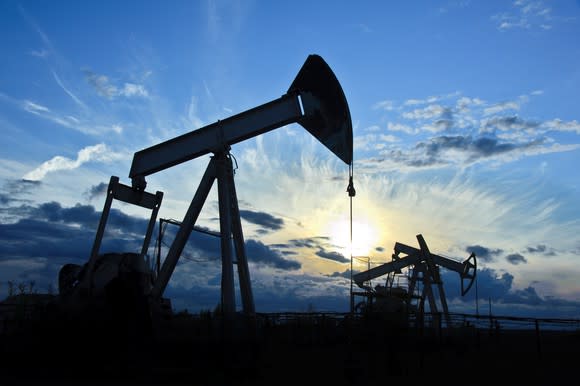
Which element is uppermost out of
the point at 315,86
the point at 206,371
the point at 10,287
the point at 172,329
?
the point at 315,86

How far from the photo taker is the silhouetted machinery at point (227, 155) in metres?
15.2

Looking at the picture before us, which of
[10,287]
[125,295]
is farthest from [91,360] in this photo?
[10,287]

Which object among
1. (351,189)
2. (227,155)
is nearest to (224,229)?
(227,155)

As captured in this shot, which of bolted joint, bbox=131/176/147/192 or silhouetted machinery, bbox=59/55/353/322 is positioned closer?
silhouetted machinery, bbox=59/55/353/322

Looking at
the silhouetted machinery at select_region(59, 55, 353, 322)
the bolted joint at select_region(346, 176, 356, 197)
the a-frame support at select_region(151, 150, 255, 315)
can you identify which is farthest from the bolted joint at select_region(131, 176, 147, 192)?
the bolted joint at select_region(346, 176, 356, 197)

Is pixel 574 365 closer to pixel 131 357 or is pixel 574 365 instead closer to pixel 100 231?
pixel 131 357

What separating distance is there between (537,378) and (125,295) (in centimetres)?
972

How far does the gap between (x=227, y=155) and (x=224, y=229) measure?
219cm

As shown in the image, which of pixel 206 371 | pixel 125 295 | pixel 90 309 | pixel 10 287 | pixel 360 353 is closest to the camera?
pixel 206 371

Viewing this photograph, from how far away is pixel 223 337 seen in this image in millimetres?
12922

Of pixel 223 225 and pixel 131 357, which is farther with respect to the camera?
pixel 223 225

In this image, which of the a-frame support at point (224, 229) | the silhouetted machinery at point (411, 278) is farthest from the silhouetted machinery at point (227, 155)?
the silhouetted machinery at point (411, 278)

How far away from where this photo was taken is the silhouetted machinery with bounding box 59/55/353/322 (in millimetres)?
15219

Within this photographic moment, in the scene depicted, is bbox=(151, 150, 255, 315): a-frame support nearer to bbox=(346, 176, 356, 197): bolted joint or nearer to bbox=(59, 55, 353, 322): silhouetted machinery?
bbox=(59, 55, 353, 322): silhouetted machinery
